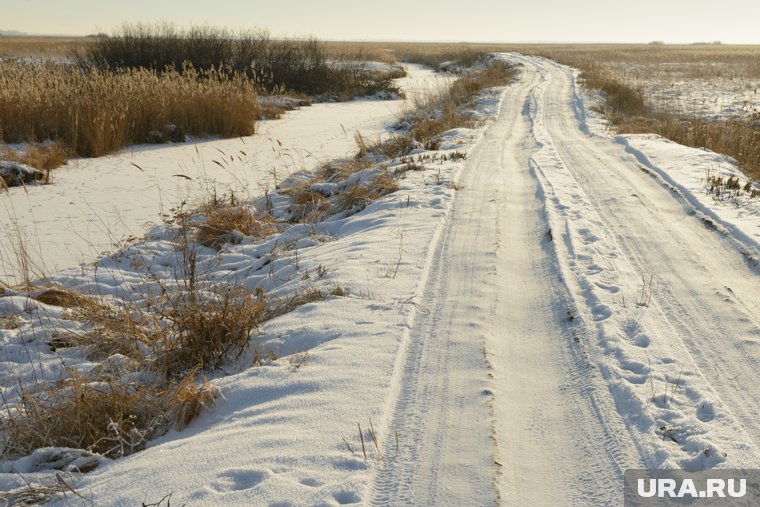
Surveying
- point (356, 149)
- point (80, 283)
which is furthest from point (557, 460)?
point (356, 149)

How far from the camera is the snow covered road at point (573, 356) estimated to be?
273cm

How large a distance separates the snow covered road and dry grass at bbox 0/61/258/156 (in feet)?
28.8

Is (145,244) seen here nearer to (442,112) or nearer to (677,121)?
(442,112)

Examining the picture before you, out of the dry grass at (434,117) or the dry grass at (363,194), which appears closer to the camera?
the dry grass at (363,194)

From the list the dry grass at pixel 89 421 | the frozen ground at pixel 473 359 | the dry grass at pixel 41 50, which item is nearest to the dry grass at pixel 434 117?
the frozen ground at pixel 473 359

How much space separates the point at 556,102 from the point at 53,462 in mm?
18477

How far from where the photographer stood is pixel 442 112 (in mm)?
17328

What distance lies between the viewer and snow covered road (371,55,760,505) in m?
2.73

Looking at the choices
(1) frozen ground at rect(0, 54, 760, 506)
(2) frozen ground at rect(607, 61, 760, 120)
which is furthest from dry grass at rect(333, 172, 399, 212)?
(2) frozen ground at rect(607, 61, 760, 120)

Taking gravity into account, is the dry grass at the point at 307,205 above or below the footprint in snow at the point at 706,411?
above

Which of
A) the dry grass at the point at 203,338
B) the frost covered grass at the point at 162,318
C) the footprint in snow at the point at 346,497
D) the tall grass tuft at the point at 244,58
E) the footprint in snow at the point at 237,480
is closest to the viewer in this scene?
the footprint in snow at the point at 346,497

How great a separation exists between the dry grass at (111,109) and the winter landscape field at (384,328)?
1150mm

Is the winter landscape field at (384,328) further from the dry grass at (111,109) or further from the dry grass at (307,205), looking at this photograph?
the dry grass at (111,109)

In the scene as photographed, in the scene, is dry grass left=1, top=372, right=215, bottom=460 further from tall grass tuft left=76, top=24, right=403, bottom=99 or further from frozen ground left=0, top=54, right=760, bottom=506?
tall grass tuft left=76, top=24, right=403, bottom=99
